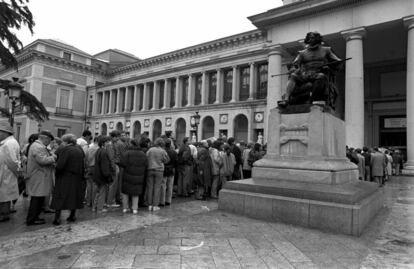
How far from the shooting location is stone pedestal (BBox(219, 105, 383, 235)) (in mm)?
5113

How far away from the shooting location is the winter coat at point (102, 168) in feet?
22.5

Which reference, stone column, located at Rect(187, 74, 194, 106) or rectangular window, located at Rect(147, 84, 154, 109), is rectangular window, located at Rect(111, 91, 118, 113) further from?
stone column, located at Rect(187, 74, 194, 106)

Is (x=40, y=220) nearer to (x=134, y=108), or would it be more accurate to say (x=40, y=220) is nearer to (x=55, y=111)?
(x=134, y=108)

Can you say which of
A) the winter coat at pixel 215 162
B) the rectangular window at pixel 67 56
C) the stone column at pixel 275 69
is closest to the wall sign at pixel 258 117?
the stone column at pixel 275 69

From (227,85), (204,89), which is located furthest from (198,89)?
(227,85)

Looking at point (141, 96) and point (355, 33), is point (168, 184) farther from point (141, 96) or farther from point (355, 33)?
point (141, 96)

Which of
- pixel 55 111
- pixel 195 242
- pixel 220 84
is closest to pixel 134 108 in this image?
pixel 55 111

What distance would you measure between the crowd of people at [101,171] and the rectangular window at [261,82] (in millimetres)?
25521

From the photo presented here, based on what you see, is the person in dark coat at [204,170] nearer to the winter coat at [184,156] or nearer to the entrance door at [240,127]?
the winter coat at [184,156]

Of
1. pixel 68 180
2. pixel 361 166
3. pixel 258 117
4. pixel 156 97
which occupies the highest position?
pixel 156 97

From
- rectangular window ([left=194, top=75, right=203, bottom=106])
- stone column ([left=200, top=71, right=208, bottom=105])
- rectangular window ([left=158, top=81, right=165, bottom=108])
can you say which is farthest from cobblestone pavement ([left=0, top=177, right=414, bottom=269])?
rectangular window ([left=158, top=81, right=165, bottom=108])

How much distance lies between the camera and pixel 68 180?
5824 mm

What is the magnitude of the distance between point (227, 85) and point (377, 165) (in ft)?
88.0

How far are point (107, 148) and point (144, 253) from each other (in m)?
3.67
